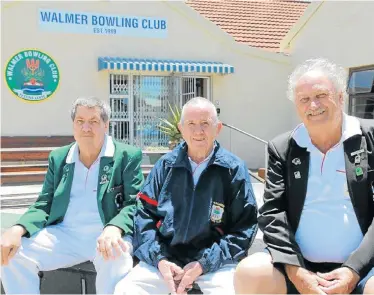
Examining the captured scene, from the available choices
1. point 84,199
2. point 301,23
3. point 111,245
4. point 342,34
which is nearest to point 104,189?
point 84,199

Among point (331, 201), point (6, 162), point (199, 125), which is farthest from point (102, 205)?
point (6, 162)

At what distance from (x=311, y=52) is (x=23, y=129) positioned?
672 cm

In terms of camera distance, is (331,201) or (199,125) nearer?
(331,201)

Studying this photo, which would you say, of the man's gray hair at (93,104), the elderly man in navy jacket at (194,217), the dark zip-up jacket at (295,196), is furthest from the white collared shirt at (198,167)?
the man's gray hair at (93,104)

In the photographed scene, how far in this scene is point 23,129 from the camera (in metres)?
9.90

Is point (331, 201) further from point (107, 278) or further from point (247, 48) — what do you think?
point (247, 48)

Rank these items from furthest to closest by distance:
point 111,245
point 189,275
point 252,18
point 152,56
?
point 252,18
point 152,56
point 111,245
point 189,275

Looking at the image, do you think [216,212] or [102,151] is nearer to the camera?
[216,212]

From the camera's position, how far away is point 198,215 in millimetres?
2479

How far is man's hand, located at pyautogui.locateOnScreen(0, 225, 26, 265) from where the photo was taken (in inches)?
101

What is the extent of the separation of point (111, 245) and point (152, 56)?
862 cm

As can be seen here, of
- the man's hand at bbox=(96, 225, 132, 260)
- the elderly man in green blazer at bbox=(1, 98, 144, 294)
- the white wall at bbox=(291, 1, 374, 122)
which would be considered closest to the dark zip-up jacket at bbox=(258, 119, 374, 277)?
the man's hand at bbox=(96, 225, 132, 260)

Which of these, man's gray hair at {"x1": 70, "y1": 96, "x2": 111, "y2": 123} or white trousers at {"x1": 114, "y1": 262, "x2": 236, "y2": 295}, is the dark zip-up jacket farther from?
man's gray hair at {"x1": 70, "y1": 96, "x2": 111, "y2": 123}

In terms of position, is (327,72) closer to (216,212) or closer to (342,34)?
(216,212)
